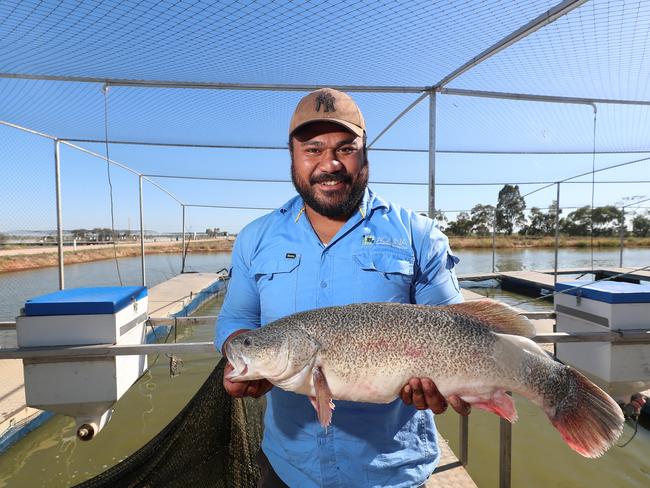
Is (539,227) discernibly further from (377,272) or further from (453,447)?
(377,272)

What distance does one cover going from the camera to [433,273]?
212cm

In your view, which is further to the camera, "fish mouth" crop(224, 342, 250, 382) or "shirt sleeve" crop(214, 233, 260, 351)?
"shirt sleeve" crop(214, 233, 260, 351)

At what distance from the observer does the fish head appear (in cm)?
192

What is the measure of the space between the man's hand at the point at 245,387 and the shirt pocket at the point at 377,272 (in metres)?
0.68

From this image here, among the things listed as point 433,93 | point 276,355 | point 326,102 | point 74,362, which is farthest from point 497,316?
point 433,93

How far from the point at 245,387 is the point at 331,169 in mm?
1230

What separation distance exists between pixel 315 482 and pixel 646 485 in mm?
4690

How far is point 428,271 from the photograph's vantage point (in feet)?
6.95

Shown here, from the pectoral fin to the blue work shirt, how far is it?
0.18m

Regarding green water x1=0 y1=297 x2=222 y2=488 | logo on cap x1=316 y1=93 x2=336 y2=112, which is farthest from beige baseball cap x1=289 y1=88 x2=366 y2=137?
green water x1=0 y1=297 x2=222 y2=488

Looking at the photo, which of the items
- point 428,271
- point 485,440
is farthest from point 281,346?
point 485,440

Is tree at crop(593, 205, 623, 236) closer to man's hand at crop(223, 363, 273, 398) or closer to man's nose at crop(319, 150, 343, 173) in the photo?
man's nose at crop(319, 150, 343, 173)

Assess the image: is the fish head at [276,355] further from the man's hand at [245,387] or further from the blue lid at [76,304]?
the blue lid at [76,304]

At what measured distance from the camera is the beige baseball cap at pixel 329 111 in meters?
2.10
